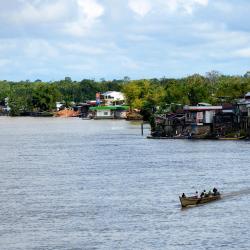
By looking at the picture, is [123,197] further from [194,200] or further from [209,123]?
[209,123]

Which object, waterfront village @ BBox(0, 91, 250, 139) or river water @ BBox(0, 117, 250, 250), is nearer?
river water @ BBox(0, 117, 250, 250)

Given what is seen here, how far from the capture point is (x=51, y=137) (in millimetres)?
142250

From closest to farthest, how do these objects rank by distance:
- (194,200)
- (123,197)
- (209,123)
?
(194,200)
(123,197)
(209,123)

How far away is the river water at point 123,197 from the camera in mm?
51688

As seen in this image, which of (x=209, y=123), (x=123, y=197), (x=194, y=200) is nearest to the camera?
(x=194, y=200)

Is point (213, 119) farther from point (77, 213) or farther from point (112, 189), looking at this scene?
point (77, 213)

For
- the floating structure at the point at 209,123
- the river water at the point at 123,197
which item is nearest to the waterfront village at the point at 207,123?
the floating structure at the point at 209,123

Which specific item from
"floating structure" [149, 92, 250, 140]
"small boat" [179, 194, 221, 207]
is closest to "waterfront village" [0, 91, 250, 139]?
"floating structure" [149, 92, 250, 140]

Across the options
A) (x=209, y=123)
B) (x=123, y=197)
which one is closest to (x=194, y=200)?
(x=123, y=197)

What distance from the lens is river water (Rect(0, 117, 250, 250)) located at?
170 feet

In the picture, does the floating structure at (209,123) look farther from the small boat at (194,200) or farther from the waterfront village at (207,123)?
the small boat at (194,200)

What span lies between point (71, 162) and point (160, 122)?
1512 inches

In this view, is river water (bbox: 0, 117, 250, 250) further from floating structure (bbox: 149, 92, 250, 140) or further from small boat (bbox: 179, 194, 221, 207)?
floating structure (bbox: 149, 92, 250, 140)

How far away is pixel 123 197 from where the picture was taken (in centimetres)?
6650
